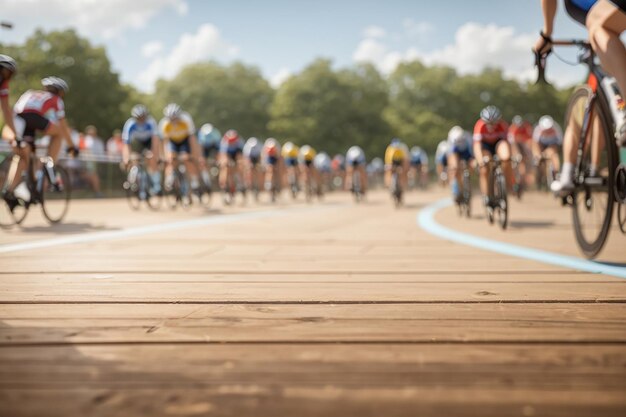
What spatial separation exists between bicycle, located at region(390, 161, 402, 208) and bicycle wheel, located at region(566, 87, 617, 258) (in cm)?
1106

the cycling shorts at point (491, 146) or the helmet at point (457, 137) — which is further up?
the helmet at point (457, 137)

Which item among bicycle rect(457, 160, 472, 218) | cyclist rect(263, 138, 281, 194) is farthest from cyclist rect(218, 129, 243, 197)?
bicycle rect(457, 160, 472, 218)

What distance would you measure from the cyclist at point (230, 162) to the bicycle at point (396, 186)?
14.3 feet

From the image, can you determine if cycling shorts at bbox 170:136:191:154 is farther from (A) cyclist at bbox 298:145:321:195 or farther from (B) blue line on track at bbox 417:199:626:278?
(B) blue line on track at bbox 417:199:626:278

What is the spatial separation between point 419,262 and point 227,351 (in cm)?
246

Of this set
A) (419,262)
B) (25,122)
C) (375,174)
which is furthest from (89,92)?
(419,262)

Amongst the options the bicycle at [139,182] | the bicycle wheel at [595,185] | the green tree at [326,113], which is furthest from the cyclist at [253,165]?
the green tree at [326,113]

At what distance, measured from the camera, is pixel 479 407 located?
1.30 metres

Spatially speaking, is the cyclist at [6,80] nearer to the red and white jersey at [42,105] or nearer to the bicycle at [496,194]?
the red and white jersey at [42,105]

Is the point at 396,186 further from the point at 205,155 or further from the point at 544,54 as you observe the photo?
the point at 544,54

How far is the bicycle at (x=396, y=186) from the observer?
16.0 metres

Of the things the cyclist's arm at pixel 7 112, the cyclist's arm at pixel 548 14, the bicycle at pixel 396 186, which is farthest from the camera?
the bicycle at pixel 396 186

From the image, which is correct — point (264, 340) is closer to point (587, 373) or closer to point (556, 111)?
point (587, 373)

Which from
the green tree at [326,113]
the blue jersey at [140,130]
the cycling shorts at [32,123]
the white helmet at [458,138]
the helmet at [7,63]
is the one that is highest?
the green tree at [326,113]
